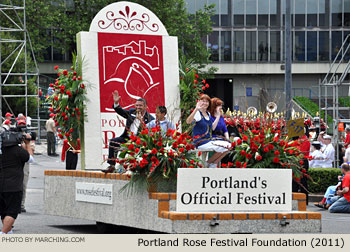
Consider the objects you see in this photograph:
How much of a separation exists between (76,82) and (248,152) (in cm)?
393

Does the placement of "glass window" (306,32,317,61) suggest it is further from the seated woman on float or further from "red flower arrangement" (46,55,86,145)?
the seated woman on float

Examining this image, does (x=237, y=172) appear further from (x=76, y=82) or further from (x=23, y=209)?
(x=23, y=209)

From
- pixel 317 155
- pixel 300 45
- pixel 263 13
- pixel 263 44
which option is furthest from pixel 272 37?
pixel 317 155

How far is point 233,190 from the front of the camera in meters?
10.1

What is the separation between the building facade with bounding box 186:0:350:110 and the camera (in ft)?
209

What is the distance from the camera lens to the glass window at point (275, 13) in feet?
209

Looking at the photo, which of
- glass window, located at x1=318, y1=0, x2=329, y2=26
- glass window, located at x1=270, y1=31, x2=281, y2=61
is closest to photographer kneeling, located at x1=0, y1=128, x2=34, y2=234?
glass window, located at x1=270, y1=31, x2=281, y2=61

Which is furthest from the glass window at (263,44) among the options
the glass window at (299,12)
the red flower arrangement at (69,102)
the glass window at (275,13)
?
the red flower arrangement at (69,102)

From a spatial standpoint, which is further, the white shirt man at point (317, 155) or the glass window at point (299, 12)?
the glass window at point (299, 12)

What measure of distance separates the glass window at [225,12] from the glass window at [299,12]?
205 inches

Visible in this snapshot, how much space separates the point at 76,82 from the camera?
13.7 meters

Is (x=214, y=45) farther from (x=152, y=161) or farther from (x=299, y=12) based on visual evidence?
(x=152, y=161)

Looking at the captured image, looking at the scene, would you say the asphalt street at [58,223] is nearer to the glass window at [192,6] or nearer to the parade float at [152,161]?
the parade float at [152,161]

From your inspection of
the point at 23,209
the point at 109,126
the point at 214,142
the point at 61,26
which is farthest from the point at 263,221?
the point at 61,26
